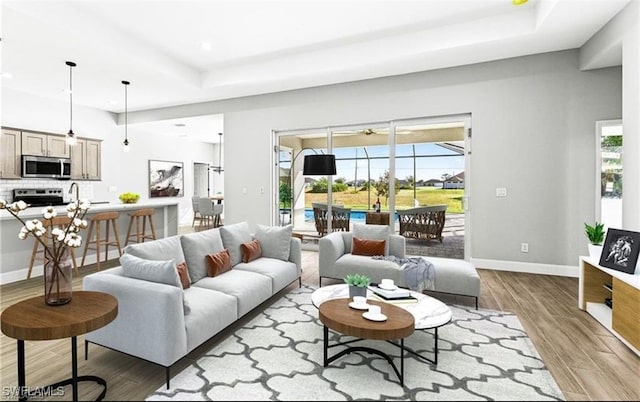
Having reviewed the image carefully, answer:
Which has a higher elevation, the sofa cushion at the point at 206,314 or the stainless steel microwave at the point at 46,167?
the stainless steel microwave at the point at 46,167

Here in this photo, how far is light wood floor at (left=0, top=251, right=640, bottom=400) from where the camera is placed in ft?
6.60

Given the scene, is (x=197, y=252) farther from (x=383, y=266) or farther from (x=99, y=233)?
(x=99, y=233)

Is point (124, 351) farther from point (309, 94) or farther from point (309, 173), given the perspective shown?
point (309, 94)

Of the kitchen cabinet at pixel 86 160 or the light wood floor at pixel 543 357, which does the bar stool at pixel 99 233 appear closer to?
the light wood floor at pixel 543 357

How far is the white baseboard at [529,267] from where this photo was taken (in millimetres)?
4441

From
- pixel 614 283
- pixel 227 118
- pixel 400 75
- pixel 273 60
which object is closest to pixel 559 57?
pixel 400 75

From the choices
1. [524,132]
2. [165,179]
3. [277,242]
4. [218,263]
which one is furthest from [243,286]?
[165,179]

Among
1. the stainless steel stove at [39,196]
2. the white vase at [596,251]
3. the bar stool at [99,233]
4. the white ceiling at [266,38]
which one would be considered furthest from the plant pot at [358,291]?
the stainless steel stove at [39,196]

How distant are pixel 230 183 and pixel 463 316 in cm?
509

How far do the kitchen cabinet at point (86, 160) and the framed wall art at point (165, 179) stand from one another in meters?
1.74

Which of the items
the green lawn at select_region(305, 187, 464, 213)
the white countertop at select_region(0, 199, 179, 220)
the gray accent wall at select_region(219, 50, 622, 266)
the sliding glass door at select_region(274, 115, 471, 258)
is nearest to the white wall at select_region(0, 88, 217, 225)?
the white countertop at select_region(0, 199, 179, 220)

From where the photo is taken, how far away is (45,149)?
20.2 feet

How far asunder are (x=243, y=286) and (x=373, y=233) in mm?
1909

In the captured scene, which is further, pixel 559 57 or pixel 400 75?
pixel 400 75
